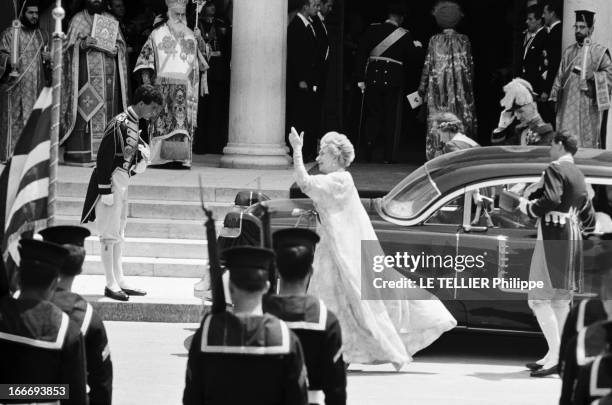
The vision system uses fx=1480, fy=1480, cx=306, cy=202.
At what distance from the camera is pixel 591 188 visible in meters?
→ 10.9

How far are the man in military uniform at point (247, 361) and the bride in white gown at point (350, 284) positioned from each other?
4.59 m

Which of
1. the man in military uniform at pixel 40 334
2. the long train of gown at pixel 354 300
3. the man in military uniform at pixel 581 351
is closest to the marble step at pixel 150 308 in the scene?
the long train of gown at pixel 354 300

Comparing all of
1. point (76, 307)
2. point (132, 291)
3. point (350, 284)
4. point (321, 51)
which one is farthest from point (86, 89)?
point (76, 307)

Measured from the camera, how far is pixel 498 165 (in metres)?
11.0

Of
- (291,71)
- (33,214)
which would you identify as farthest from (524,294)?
(291,71)

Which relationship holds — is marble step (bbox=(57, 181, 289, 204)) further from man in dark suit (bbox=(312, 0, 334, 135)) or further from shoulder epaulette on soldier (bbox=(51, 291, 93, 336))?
shoulder epaulette on soldier (bbox=(51, 291, 93, 336))

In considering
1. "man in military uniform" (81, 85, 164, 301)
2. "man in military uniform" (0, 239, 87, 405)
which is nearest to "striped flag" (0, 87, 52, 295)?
"man in military uniform" (0, 239, 87, 405)

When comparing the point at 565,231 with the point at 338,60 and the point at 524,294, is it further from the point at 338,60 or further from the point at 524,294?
the point at 338,60

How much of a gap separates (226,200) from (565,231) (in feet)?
19.0

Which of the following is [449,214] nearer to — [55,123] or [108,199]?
[108,199]

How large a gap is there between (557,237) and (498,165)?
895mm

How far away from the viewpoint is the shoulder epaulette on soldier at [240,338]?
5.59 metres

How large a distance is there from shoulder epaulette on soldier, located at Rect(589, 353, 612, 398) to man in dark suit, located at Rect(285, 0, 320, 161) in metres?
12.8

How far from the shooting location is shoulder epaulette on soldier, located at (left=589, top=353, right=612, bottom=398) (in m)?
5.29
